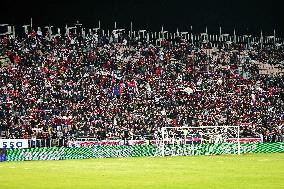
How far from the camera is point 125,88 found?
64.8 metres

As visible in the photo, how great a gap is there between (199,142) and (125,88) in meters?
12.7

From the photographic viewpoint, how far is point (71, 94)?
60.2 meters

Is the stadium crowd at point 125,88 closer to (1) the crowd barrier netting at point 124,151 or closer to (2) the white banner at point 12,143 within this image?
(2) the white banner at point 12,143

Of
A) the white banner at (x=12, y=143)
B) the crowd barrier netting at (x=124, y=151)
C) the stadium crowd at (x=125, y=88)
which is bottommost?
the crowd barrier netting at (x=124, y=151)

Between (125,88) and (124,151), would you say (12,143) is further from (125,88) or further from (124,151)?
(125,88)

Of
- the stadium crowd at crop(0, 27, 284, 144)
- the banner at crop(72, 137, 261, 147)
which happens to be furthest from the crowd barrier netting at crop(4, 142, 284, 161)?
the stadium crowd at crop(0, 27, 284, 144)

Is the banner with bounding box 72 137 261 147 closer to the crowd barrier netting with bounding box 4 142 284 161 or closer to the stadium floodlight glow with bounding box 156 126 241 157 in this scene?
the stadium floodlight glow with bounding box 156 126 241 157

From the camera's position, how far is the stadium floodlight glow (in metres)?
53.1

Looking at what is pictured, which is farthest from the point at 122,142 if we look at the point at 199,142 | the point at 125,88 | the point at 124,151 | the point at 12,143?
the point at 125,88

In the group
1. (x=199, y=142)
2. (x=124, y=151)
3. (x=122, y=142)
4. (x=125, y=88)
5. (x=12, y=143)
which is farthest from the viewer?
(x=125, y=88)

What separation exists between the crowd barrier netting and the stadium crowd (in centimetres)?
362

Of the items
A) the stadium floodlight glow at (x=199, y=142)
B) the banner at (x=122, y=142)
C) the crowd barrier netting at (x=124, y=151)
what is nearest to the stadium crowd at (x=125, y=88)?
the banner at (x=122, y=142)

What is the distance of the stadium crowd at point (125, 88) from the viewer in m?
56.8

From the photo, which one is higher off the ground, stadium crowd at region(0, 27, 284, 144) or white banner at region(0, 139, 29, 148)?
stadium crowd at region(0, 27, 284, 144)
